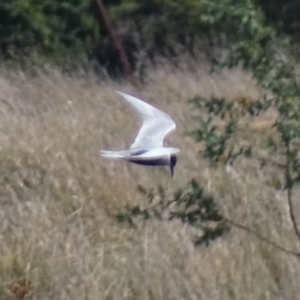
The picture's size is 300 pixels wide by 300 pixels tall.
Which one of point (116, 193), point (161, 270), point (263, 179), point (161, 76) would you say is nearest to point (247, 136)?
point (263, 179)

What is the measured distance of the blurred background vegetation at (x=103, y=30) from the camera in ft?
19.7

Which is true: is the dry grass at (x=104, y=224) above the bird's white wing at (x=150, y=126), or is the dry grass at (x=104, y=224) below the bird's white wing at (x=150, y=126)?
below

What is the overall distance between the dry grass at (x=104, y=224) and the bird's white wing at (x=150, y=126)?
1596 mm

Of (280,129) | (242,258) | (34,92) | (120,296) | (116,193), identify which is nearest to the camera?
(280,129)

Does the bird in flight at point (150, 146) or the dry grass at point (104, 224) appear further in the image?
the dry grass at point (104, 224)

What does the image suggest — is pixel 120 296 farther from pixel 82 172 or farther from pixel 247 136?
pixel 247 136

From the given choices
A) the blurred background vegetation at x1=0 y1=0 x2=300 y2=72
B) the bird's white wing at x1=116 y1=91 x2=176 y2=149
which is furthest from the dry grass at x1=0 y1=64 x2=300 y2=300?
the bird's white wing at x1=116 y1=91 x2=176 y2=149

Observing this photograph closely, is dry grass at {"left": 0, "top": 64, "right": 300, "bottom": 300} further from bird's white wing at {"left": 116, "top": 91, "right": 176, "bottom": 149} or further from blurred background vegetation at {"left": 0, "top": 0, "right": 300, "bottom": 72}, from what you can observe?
bird's white wing at {"left": 116, "top": 91, "right": 176, "bottom": 149}

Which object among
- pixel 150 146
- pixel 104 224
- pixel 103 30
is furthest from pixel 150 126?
pixel 103 30

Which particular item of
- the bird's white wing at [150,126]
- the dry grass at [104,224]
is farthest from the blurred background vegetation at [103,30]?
the bird's white wing at [150,126]

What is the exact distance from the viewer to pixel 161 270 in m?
3.96

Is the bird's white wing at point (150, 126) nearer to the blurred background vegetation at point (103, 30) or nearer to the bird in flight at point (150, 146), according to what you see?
the bird in flight at point (150, 146)

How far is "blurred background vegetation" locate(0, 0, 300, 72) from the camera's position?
5992 millimetres

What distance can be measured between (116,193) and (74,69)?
1790mm
